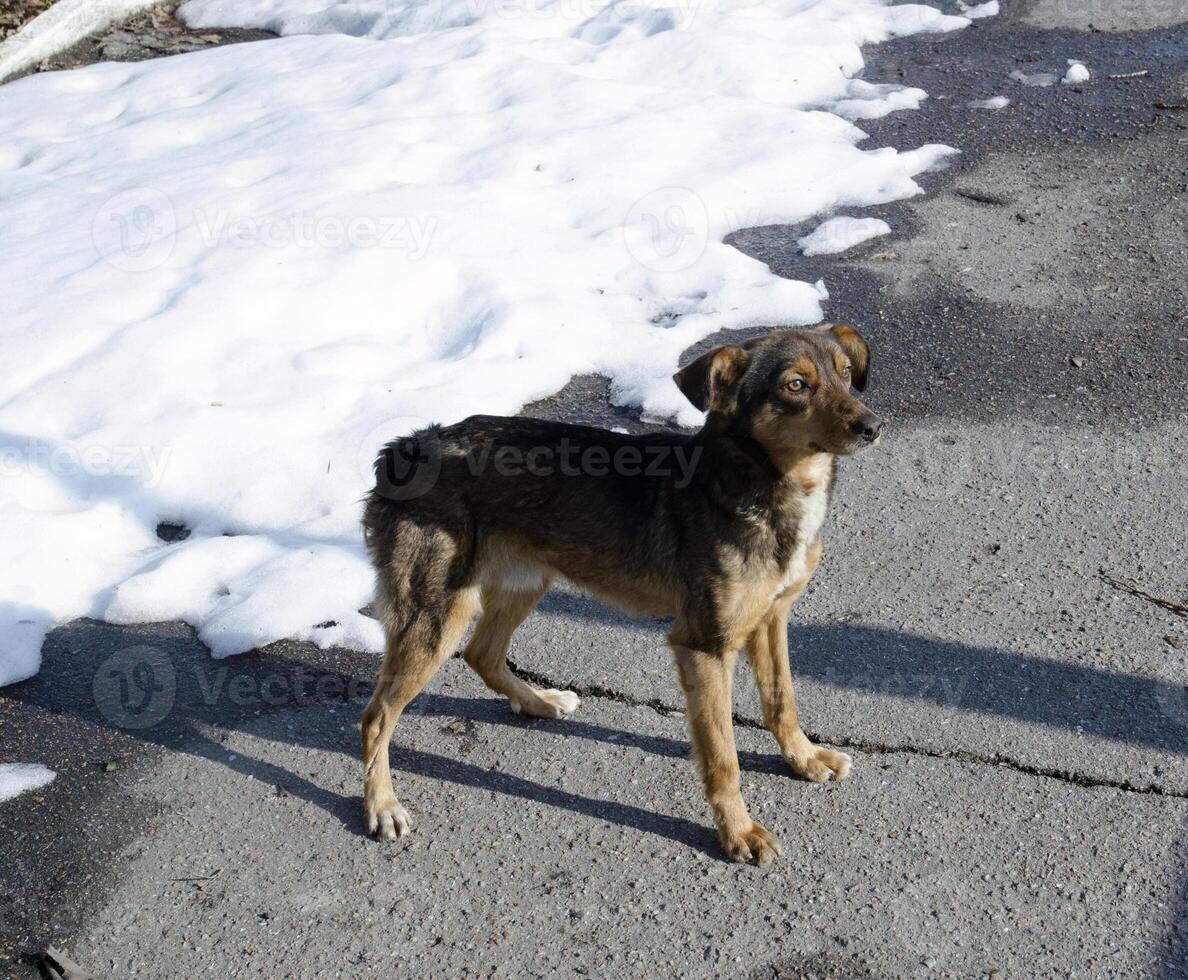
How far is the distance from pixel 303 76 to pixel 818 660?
24.5ft

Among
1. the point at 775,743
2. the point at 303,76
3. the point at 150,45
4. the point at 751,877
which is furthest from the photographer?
the point at 150,45

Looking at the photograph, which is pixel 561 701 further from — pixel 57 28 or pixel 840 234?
pixel 57 28

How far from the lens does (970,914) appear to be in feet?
11.2

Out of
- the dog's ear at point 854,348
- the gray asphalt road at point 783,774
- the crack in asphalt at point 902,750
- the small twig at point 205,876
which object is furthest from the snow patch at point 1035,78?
the small twig at point 205,876

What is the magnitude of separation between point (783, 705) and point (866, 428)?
1041 millimetres

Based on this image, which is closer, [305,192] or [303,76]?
[305,192]

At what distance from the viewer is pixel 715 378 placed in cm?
360

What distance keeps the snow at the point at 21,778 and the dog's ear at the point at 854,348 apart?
315 centimetres

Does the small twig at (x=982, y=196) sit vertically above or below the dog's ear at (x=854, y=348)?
below

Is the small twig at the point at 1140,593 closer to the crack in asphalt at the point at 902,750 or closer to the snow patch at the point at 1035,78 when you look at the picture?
the crack in asphalt at the point at 902,750

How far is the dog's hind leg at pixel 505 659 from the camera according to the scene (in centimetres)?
423

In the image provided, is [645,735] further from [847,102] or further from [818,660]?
[847,102]

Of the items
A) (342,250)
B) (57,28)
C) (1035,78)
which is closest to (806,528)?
(342,250)

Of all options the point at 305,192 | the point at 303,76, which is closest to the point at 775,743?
the point at 305,192
